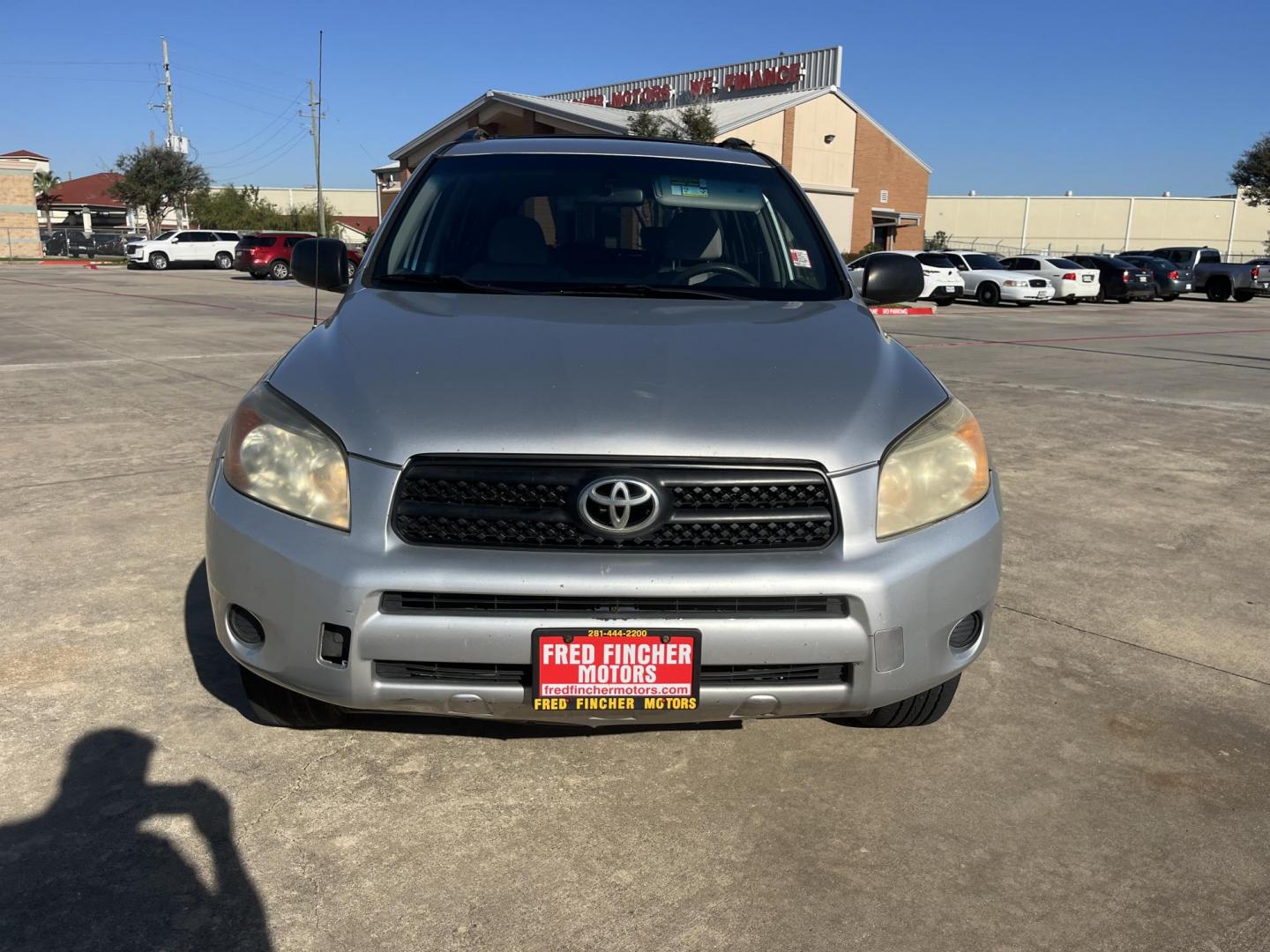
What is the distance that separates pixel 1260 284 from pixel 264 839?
39828 millimetres

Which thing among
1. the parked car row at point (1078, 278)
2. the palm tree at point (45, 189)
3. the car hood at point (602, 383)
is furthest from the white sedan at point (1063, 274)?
the palm tree at point (45, 189)

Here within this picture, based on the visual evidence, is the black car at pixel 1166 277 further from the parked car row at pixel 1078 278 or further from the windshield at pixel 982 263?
the windshield at pixel 982 263

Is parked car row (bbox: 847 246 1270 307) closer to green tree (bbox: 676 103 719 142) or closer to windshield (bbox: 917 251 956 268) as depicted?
windshield (bbox: 917 251 956 268)

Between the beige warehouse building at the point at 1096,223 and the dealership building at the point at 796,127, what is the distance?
23784 millimetres

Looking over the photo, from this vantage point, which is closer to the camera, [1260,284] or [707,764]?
[707,764]

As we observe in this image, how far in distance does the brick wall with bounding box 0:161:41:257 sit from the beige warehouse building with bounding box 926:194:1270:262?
175 ft

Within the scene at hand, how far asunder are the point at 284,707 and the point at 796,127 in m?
40.5

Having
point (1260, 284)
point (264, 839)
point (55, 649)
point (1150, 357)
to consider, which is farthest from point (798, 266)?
point (1260, 284)

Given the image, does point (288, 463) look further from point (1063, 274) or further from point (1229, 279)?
point (1229, 279)

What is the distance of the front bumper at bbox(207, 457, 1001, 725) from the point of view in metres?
2.23

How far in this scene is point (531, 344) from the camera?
8.92ft

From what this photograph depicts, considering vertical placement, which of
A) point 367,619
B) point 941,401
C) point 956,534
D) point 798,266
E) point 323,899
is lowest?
point 323,899

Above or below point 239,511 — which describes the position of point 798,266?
above

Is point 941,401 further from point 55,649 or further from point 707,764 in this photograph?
point 55,649
